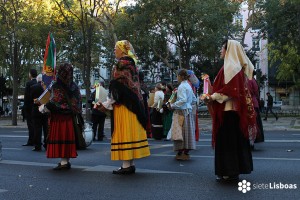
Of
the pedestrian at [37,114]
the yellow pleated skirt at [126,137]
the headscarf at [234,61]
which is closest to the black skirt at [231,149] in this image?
the headscarf at [234,61]

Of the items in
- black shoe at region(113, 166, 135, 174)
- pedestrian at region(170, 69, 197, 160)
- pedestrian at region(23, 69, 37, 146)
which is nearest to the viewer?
black shoe at region(113, 166, 135, 174)

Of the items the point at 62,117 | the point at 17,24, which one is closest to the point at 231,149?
the point at 62,117

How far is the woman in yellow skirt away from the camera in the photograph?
6.95 m

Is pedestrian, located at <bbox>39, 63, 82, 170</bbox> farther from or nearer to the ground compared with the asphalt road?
farther from the ground

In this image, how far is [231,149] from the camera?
627 cm

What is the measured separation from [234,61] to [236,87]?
37 cm

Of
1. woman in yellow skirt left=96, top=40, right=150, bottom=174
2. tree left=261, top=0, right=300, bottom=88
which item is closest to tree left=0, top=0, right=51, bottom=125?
tree left=261, top=0, right=300, bottom=88

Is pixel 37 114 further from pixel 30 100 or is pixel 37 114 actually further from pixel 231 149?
pixel 231 149

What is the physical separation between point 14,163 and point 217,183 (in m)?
4.34

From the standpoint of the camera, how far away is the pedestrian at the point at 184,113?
29.8ft

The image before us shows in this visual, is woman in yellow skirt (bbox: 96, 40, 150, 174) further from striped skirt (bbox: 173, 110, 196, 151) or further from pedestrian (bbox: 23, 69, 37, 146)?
pedestrian (bbox: 23, 69, 37, 146)

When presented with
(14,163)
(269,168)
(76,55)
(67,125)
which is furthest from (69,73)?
(76,55)

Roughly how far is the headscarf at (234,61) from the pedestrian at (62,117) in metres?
2.87

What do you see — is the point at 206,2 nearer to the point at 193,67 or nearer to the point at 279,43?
the point at 279,43
